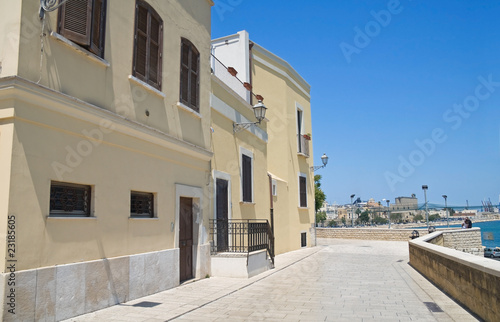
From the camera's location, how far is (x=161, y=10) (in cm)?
855

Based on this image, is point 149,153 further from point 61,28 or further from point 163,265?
point 61,28

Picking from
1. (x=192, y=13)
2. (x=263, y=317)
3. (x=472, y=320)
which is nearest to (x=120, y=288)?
(x=263, y=317)

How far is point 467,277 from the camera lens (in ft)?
21.8

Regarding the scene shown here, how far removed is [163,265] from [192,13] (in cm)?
614

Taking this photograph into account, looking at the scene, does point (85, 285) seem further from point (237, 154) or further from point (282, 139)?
point (282, 139)

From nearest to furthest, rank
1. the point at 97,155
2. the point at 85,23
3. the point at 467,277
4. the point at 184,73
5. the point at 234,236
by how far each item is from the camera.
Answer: the point at 85,23, the point at 97,155, the point at 467,277, the point at 184,73, the point at 234,236

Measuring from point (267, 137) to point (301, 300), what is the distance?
28.5 feet

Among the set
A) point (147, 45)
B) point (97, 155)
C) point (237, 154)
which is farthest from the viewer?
point (237, 154)

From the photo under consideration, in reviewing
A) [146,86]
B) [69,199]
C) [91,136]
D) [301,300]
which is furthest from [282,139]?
[69,199]

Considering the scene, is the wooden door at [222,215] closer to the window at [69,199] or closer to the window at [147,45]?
the window at [147,45]

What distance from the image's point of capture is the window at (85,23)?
5.95 metres

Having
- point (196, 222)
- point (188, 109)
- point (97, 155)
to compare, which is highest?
point (188, 109)

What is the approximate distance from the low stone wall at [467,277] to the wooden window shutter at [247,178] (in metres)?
5.48

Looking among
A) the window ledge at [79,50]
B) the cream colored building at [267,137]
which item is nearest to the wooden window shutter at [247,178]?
the cream colored building at [267,137]
